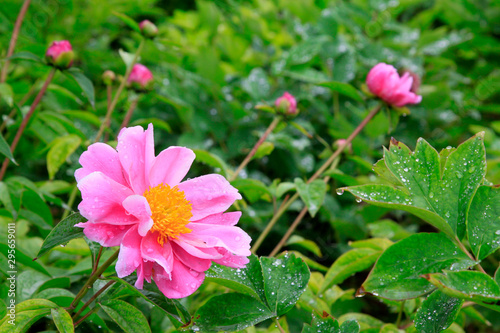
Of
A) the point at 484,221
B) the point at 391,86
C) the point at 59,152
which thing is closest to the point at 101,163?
the point at 59,152

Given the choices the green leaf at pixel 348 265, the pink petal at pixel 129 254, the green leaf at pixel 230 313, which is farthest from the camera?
the green leaf at pixel 348 265

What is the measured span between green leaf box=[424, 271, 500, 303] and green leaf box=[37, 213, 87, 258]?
0.46 metres

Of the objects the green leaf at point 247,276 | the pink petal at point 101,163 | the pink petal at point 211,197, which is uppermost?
the pink petal at point 101,163

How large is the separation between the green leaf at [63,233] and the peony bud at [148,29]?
68cm

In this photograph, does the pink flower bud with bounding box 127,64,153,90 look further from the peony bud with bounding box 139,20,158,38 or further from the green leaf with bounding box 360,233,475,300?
the green leaf with bounding box 360,233,475,300

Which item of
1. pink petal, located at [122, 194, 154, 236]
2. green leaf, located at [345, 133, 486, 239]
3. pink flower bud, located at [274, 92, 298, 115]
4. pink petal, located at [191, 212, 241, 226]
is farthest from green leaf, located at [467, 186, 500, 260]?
pink flower bud, located at [274, 92, 298, 115]

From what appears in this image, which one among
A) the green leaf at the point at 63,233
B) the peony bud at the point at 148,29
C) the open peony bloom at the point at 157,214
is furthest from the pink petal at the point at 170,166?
the peony bud at the point at 148,29

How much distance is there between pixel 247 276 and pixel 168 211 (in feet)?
0.57

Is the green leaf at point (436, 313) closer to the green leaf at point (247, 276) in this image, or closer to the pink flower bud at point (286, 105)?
the green leaf at point (247, 276)

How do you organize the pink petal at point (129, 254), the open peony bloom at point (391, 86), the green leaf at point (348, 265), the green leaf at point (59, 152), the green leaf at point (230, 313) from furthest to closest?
1. the open peony bloom at point (391, 86)
2. the green leaf at point (59, 152)
3. the green leaf at point (348, 265)
4. the green leaf at point (230, 313)
5. the pink petal at point (129, 254)

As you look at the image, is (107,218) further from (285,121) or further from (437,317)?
(285,121)

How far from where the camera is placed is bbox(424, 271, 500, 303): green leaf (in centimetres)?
59

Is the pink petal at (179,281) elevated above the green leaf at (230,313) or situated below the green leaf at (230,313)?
above

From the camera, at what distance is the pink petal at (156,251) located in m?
0.60
